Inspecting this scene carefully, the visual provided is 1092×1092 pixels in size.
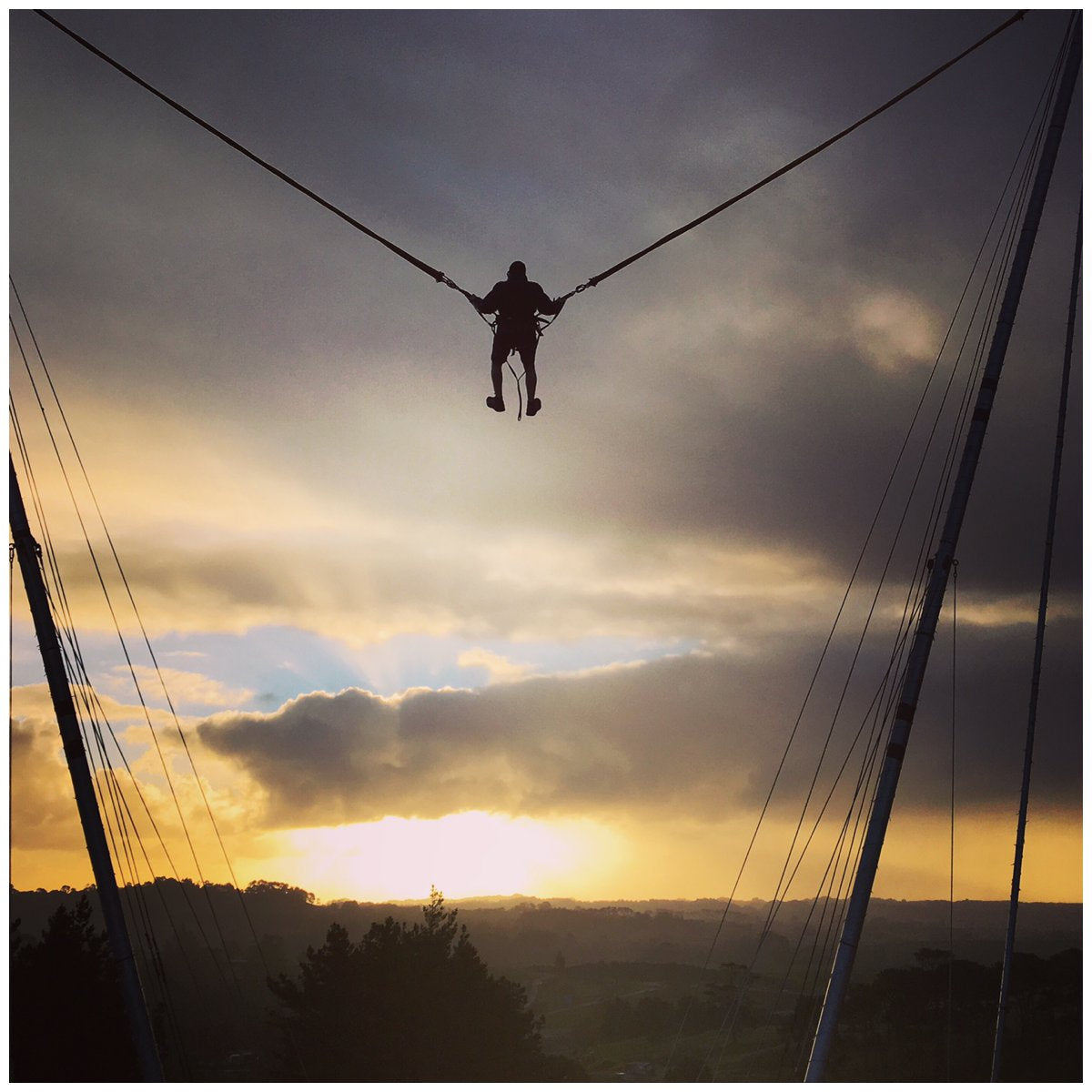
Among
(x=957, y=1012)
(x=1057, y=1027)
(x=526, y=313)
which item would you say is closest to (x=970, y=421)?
(x=526, y=313)

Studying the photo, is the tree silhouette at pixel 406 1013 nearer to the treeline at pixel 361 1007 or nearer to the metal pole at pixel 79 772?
the treeline at pixel 361 1007

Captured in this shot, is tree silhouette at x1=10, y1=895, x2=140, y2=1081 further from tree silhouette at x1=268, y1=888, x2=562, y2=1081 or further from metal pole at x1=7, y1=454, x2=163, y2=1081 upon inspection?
metal pole at x1=7, y1=454, x2=163, y2=1081

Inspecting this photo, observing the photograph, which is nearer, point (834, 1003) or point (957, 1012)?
point (834, 1003)

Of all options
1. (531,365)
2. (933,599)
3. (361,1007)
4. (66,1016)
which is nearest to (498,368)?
(531,365)

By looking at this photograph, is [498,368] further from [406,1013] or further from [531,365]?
[406,1013]

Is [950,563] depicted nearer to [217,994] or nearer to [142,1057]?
[142,1057]

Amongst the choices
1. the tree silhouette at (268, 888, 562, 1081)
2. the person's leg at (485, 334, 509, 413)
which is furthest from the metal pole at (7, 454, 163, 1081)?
the tree silhouette at (268, 888, 562, 1081)
